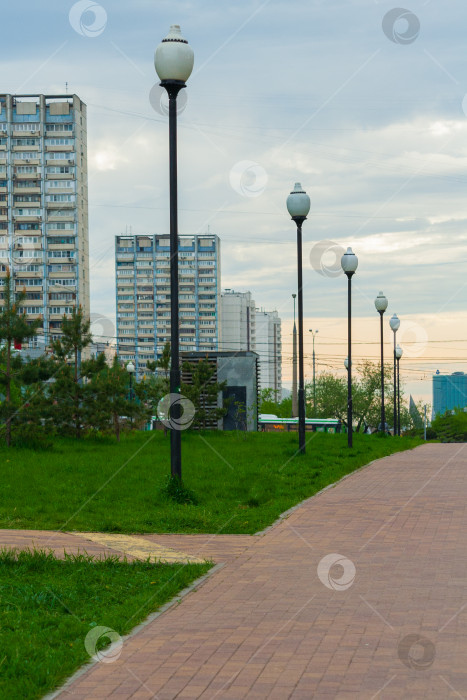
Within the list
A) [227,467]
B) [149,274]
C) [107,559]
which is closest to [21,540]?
[107,559]

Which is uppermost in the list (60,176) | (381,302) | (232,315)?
(60,176)

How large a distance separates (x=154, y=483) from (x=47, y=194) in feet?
337

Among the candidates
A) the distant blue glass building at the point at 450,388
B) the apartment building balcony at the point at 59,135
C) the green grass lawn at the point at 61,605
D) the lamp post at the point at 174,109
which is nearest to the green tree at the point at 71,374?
the lamp post at the point at 174,109

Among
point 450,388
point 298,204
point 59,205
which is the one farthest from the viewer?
point 450,388

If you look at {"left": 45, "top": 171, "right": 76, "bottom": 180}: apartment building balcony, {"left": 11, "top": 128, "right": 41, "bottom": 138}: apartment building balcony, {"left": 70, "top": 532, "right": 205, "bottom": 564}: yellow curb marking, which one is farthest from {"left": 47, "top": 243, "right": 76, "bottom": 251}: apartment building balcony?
{"left": 70, "top": 532, "right": 205, "bottom": 564}: yellow curb marking

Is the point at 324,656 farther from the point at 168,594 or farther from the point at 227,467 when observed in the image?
the point at 227,467

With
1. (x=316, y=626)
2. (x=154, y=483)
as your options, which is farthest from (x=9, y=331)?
(x=316, y=626)

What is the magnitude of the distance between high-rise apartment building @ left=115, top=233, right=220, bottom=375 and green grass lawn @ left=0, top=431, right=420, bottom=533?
147 meters

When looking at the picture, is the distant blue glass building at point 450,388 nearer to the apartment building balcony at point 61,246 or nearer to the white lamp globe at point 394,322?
the apartment building balcony at point 61,246

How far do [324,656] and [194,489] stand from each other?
341 inches

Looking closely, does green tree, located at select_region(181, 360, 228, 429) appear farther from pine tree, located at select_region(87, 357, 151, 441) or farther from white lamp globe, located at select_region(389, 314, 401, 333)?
white lamp globe, located at select_region(389, 314, 401, 333)

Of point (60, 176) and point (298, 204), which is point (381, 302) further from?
point (60, 176)

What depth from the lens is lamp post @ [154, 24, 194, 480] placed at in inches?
513

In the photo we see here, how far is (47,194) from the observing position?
371 ft
